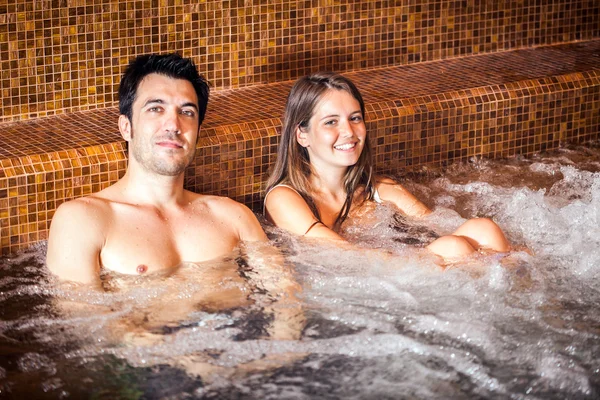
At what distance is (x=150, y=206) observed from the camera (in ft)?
11.2

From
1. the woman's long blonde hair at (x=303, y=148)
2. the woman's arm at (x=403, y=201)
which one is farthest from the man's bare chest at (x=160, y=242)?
the woman's arm at (x=403, y=201)

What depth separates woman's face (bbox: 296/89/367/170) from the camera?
388cm

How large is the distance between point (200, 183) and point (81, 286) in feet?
3.37

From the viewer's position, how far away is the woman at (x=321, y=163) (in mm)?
3828

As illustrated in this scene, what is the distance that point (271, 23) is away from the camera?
4.89m

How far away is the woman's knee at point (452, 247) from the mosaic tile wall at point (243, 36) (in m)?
1.70

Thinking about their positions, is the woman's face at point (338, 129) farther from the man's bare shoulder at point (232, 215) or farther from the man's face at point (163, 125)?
the man's face at point (163, 125)

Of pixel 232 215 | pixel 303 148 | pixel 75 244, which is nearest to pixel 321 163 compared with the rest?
pixel 303 148

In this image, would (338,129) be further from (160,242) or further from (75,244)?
(75,244)

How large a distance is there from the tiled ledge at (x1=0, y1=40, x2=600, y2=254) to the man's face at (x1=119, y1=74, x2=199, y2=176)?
508 millimetres

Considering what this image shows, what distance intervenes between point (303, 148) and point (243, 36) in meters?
1.04

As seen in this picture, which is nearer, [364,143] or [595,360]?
[595,360]

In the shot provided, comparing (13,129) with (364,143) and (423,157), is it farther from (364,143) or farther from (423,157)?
(423,157)

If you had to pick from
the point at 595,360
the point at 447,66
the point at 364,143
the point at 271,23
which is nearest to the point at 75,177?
the point at 364,143
